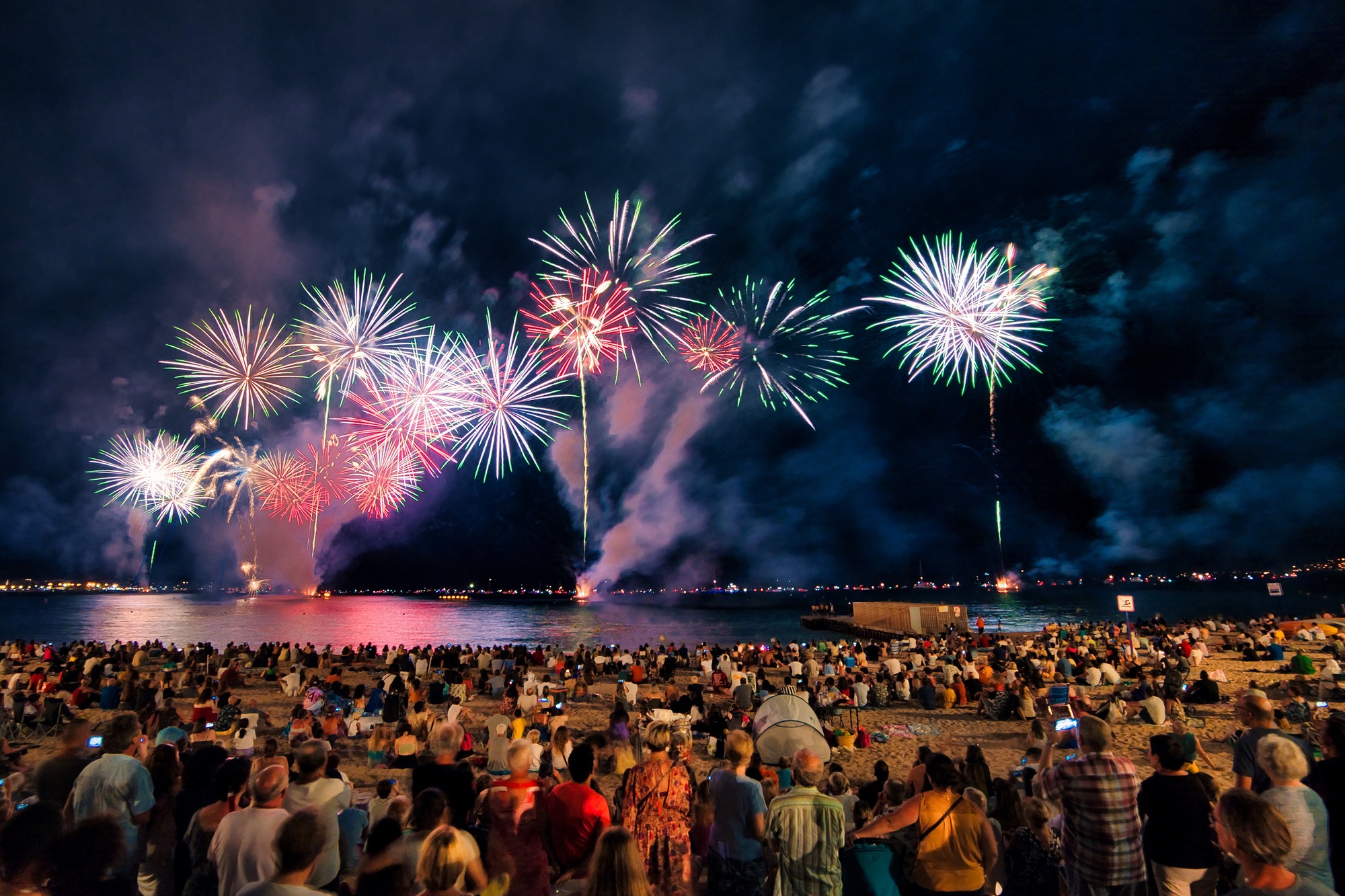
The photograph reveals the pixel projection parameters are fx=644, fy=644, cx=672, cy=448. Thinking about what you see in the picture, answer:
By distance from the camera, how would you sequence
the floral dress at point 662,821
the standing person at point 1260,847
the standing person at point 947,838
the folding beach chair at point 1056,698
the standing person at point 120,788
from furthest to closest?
the folding beach chair at point 1056,698, the standing person at point 120,788, the floral dress at point 662,821, the standing person at point 947,838, the standing person at point 1260,847

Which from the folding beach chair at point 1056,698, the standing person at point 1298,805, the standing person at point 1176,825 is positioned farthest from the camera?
the folding beach chair at point 1056,698

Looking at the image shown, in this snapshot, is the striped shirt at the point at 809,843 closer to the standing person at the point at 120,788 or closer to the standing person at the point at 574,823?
the standing person at the point at 574,823

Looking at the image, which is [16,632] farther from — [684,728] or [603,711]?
[684,728]

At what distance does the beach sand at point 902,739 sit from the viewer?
11.3 m

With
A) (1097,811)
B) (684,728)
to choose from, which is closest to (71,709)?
(684,728)

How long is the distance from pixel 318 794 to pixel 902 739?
12261mm

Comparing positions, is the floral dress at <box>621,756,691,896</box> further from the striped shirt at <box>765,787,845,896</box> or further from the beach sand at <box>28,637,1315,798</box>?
the beach sand at <box>28,637,1315,798</box>

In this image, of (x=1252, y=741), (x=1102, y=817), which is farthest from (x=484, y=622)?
(x=1252, y=741)

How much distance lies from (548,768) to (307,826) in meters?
7.12

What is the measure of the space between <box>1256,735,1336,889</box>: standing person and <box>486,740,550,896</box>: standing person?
4.44 metres

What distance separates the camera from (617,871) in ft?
9.22

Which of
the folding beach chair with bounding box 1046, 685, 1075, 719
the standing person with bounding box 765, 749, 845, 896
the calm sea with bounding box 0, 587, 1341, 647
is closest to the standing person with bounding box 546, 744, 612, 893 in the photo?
the standing person with bounding box 765, 749, 845, 896

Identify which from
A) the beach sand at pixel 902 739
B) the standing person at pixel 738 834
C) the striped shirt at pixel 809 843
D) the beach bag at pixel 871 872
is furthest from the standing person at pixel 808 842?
the beach sand at pixel 902 739

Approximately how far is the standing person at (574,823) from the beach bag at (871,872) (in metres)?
1.56
